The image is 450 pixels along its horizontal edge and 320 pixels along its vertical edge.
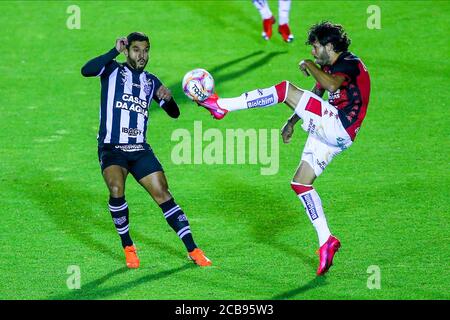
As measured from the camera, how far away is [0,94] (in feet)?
59.3

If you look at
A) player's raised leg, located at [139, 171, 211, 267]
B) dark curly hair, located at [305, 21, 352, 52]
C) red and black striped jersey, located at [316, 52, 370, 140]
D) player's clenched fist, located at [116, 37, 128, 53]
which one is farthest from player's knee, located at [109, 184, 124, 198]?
dark curly hair, located at [305, 21, 352, 52]

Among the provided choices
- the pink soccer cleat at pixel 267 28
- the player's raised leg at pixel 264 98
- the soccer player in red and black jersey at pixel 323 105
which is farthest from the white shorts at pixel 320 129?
the pink soccer cleat at pixel 267 28

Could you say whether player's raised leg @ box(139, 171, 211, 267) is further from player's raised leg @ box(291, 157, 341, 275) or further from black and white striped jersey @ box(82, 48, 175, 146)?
player's raised leg @ box(291, 157, 341, 275)

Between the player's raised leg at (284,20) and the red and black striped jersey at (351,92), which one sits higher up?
the player's raised leg at (284,20)

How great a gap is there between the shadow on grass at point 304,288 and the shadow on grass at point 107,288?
1.26 meters

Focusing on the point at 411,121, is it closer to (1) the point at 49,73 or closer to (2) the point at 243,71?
(2) the point at 243,71

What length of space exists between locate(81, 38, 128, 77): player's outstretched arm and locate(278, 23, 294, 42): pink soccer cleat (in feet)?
29.9

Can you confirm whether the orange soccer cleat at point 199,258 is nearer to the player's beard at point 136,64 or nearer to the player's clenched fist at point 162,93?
the player's clenched fist at point 162,93

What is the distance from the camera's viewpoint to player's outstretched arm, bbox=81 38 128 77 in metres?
10.9

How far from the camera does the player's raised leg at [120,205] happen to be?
36.1 ft

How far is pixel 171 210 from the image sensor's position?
A: 1115 cm

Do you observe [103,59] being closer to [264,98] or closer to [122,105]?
[122,105]

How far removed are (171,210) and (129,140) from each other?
85cm

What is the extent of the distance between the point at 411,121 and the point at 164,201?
6766 millimetres
